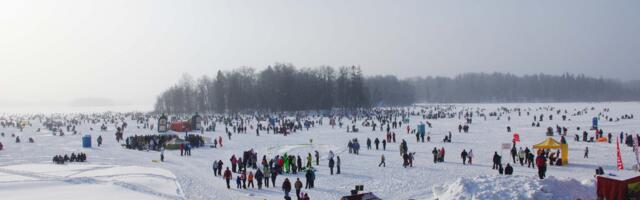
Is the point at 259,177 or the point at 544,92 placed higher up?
the point at 544,92

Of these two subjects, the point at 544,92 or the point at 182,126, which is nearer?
→ the point at 182,126

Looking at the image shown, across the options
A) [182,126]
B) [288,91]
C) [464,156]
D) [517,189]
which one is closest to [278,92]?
[288,91]

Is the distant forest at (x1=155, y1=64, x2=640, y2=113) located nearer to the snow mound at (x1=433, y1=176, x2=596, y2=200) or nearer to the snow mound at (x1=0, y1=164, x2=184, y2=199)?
the snow mound at (x1=0, y1=164, x2=184, y2=199)

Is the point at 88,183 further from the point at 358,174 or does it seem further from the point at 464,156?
the point at 464,156

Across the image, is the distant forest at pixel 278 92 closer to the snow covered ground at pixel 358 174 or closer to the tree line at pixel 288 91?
the tree line at pixel 288 91

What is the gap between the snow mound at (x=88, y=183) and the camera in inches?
667

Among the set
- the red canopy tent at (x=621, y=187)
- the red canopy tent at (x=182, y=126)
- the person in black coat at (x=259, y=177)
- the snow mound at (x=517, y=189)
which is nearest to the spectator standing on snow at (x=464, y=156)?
the snow mound at (x=517, y=189)

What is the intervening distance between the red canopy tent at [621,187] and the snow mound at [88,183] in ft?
43.0

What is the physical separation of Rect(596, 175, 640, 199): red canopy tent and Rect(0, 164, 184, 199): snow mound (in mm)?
13100

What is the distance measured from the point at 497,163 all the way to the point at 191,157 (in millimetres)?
17589

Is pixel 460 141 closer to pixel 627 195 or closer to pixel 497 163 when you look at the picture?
pixel 497 163

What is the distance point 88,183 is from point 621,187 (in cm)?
1839

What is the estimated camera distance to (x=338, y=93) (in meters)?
96.7

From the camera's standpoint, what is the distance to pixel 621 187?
1249cm
